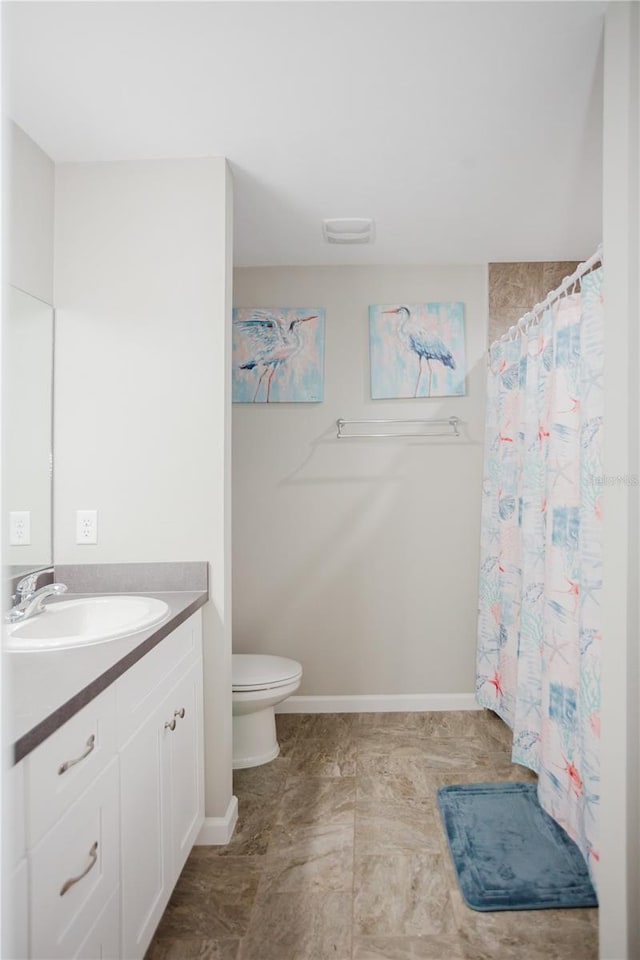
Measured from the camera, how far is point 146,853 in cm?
142

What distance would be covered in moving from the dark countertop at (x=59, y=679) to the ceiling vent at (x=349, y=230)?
6.30 feet

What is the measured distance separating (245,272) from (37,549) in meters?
1.91

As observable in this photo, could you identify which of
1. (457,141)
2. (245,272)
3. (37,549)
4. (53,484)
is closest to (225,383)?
(53,484)

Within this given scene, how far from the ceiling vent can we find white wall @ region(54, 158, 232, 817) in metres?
0.71

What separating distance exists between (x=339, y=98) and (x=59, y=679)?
5.69 feet

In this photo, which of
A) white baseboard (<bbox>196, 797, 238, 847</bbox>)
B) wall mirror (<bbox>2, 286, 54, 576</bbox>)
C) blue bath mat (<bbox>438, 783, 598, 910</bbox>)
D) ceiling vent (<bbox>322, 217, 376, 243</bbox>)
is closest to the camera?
blue bath mat (<bbox>438, 783, 598, 910</bbox>)

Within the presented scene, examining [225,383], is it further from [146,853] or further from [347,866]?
[347,866]

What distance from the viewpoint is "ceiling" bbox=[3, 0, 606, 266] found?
1.48 metres

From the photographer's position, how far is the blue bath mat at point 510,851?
5.65 feet

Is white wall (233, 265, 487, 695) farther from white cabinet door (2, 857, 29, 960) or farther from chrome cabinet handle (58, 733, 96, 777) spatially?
A: white cabinet door (2, 857, 29, 960)

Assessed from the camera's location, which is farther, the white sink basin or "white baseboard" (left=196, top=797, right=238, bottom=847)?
"white baseboard" (left=196, top=797, right=238, bottom=847)

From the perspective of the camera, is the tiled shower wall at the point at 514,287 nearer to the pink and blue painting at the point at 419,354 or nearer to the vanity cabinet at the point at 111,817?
the pink and blue painting at the point at 419,354

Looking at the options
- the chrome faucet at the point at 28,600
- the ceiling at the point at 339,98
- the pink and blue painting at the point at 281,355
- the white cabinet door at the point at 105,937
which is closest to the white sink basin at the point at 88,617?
the chrome faucet at the point at 28,600

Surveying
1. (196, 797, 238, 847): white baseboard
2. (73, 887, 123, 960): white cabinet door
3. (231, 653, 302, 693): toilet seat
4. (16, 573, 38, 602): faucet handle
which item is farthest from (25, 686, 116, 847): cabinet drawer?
(231, 653, 302, 693): toilet seat
